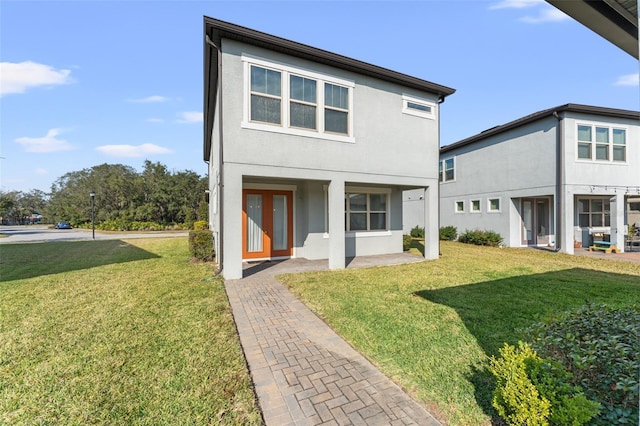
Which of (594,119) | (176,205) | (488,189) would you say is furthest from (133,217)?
(594,119)

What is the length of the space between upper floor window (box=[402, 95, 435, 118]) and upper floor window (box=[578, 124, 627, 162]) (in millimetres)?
7606

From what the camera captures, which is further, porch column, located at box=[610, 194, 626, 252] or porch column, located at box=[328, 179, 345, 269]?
porch column, located at box=[610, 194, 626, 252]

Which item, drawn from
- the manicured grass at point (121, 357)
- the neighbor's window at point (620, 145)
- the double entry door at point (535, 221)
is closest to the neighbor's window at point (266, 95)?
the manicured grass at point (121, 357)

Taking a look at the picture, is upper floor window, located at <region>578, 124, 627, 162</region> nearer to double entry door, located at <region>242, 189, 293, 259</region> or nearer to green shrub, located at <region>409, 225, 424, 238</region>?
green shrub, located at <region>409, 225, 424, 238</region>

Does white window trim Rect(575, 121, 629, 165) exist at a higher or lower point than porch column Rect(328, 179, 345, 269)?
higher

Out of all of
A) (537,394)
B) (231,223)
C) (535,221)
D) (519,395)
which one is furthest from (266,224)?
(535,221)

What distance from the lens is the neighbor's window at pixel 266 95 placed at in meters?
7.74

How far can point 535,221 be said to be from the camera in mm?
15664

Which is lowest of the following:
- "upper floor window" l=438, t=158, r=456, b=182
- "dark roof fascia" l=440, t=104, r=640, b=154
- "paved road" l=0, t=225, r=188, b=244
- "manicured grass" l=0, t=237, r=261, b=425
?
"paved road" l=0, t=225, r=188, b=244

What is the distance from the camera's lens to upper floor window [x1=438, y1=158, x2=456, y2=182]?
1886 cm

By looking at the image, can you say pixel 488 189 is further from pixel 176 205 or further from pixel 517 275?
pixel 176 205

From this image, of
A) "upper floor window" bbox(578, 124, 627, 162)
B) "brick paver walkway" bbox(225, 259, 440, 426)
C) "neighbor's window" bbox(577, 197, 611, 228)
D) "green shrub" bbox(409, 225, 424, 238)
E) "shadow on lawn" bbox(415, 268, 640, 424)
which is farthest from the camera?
"green shrub" bbox(409, 225, 424, 238)

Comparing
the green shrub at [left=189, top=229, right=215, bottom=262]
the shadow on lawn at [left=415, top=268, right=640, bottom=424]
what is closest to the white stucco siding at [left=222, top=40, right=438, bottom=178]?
the green shrub at [left=189, top=229, right=215, bottom=262]

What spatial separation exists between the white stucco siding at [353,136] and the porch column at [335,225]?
2.25ft
